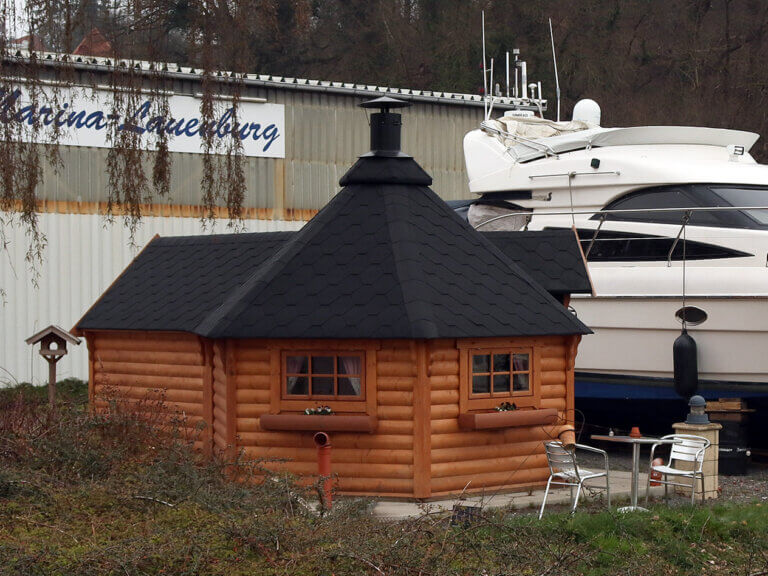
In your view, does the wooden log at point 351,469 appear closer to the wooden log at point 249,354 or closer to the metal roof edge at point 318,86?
the wooden log at point 249,354

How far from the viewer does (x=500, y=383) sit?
41.5 feet

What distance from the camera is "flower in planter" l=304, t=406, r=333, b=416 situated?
1220cm

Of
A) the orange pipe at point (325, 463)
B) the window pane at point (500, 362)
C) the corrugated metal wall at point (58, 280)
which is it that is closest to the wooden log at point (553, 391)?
the window pane at point (500, 362)

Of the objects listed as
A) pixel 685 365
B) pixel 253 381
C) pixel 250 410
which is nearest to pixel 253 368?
pixel 253 381

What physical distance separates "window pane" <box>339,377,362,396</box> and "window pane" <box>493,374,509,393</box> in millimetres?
1469

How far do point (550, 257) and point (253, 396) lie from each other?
14.0 feet

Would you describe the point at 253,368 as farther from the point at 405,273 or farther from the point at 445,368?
the point at 445,368

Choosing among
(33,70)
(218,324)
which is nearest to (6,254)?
(33,70)

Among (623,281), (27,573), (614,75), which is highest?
(614,75)

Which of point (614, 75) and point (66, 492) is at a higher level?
point (614, 75)

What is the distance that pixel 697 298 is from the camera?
15.6 metres

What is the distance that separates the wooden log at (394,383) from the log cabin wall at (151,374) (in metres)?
2.35

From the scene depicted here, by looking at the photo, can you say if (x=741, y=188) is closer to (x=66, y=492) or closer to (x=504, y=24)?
(x=66, y=492)

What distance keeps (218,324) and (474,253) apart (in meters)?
2.94
